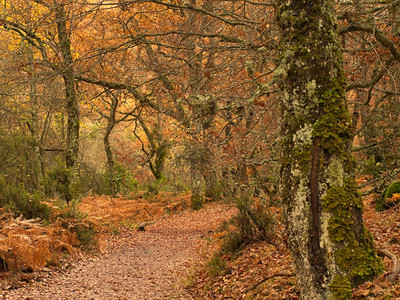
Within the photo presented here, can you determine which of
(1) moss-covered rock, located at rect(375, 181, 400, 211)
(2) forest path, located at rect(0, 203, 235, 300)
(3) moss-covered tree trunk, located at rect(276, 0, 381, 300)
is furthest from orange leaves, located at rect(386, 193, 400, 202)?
(3) moss-covered tree trunk, located at rect(276, 0, 381, 300)

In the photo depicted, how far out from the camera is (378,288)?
266 centimetres

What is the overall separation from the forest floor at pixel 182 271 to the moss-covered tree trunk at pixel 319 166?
256 millimetres

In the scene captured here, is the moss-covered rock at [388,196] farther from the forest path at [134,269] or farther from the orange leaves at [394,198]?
the forest path at [134,269]

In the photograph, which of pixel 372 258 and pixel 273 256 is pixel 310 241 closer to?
pixel 372 258

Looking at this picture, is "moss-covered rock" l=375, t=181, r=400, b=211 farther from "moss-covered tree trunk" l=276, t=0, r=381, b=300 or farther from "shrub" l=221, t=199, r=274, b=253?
"moss-covered tree trunk" l=276, t=0, r=381, b=300

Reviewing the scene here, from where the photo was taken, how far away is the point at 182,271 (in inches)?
274

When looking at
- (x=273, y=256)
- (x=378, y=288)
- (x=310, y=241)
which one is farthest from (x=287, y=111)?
(x=273, y=256)

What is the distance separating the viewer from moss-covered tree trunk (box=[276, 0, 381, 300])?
8.83 feet

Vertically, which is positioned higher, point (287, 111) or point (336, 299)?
point (287, 111)

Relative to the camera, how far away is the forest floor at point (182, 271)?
4613 millimetres

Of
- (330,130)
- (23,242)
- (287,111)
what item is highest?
(287,111)

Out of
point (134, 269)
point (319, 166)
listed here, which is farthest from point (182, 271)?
point (319, 166)

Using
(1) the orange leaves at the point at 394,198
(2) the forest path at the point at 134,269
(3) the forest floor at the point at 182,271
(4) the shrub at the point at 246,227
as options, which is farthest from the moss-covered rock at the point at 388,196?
(2) the forest path at the point at 134,269

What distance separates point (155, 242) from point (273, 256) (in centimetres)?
457
